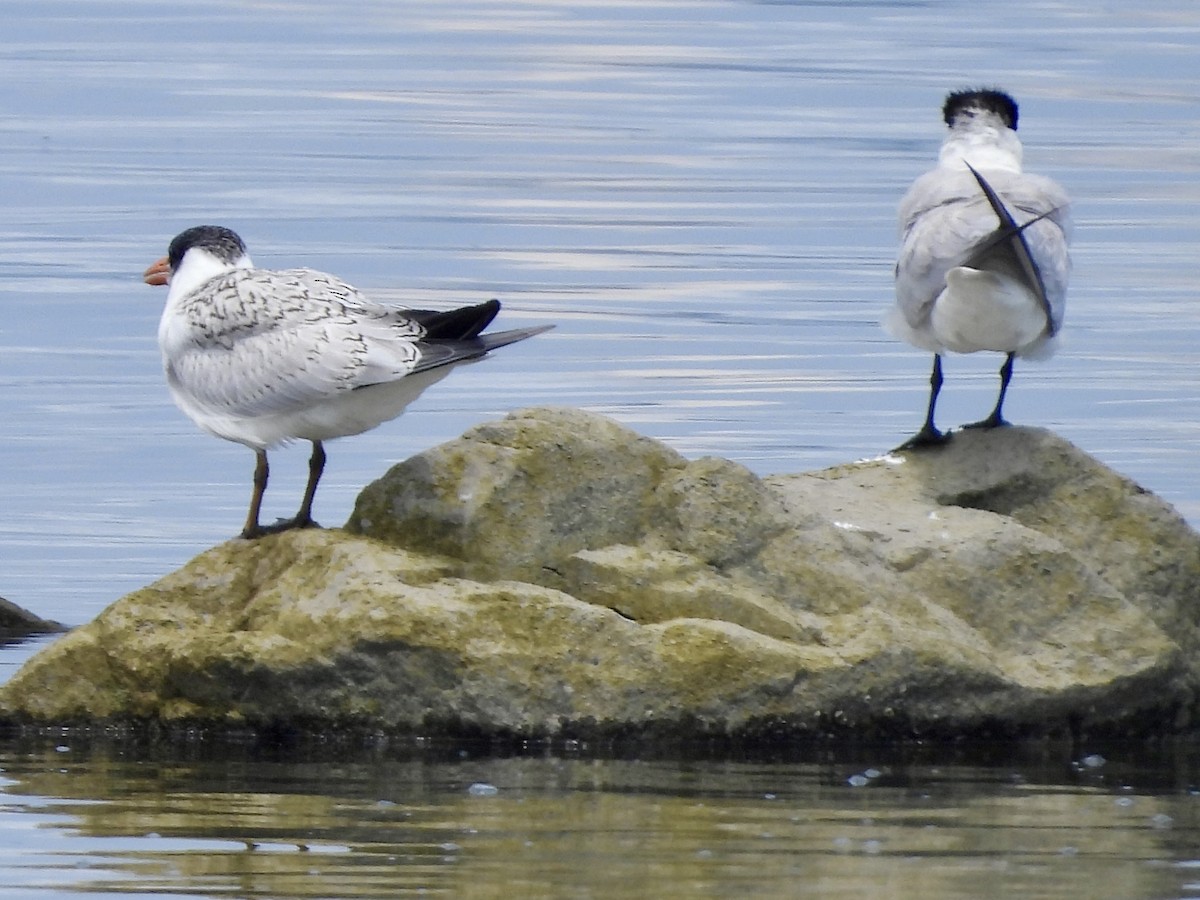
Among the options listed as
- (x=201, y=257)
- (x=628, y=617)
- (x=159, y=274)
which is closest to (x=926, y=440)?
(x=628, y=617)

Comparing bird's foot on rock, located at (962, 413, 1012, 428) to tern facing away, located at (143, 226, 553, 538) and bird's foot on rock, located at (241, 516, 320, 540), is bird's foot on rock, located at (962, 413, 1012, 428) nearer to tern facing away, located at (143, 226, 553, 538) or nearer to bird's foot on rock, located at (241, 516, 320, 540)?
tern facing away, located at (143, 226, 553, 538)

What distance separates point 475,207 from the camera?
25.4 metres

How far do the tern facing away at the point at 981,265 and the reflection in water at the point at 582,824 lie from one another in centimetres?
154

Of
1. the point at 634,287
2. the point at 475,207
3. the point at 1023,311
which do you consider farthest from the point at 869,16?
the point at 1023,311

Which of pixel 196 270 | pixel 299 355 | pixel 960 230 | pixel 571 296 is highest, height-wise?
pixel 571 296

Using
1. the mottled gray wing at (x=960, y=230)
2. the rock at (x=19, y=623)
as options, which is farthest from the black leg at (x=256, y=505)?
the mottled gray wing at (x=960, y=230)

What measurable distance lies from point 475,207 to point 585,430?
56.0 feet

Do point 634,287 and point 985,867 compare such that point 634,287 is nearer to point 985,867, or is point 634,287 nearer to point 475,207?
point 475,207

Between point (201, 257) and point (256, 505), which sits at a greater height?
point (201, 257)

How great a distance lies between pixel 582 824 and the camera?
280 inches

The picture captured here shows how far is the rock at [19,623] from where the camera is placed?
10.2m

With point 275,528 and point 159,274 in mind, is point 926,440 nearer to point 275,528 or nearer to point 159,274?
point 275,528

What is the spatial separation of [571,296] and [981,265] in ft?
36.0

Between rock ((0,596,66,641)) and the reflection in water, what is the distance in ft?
6.81
